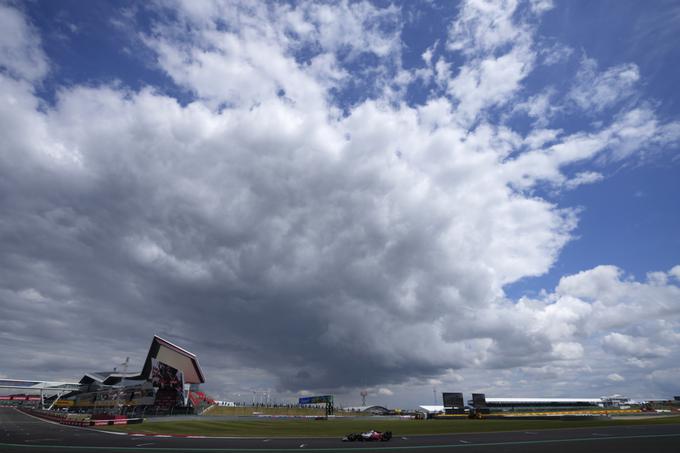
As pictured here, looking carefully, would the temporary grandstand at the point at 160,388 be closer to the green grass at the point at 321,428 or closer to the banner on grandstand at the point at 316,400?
the banner on grandstand at the point at 316,400

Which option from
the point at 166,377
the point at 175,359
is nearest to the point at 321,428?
the point at 166,377

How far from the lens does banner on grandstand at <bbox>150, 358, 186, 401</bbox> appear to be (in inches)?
5261

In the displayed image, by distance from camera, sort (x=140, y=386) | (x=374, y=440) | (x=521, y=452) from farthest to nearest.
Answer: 1. (x=140, y=386)
2. (x=374, y=440)
3. (x=521, y=452)

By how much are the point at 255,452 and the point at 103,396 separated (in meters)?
164

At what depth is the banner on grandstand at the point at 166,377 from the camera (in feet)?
438

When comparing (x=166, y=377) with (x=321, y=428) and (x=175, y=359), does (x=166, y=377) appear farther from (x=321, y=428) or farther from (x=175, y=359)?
(x=321, y=428)

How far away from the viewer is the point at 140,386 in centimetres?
14088

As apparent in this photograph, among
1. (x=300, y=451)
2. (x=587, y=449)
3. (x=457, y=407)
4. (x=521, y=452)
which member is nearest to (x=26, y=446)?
(x=300, y=451)

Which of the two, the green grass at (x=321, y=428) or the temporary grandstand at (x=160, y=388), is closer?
the green grass at (x=321, y=428)

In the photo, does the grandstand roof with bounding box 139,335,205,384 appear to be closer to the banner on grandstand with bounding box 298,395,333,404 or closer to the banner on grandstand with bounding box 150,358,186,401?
the banner on grandstand with bounding box 150,358,186,401

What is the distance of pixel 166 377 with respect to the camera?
13550cm

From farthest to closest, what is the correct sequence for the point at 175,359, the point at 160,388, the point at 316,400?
the point at 316,400, the point at 175,359, the point at 160,388

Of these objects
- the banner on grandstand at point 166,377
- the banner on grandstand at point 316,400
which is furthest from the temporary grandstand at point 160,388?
the banner on grandstand at point 316,400

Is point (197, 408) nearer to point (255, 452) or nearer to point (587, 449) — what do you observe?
point (255, 452)
